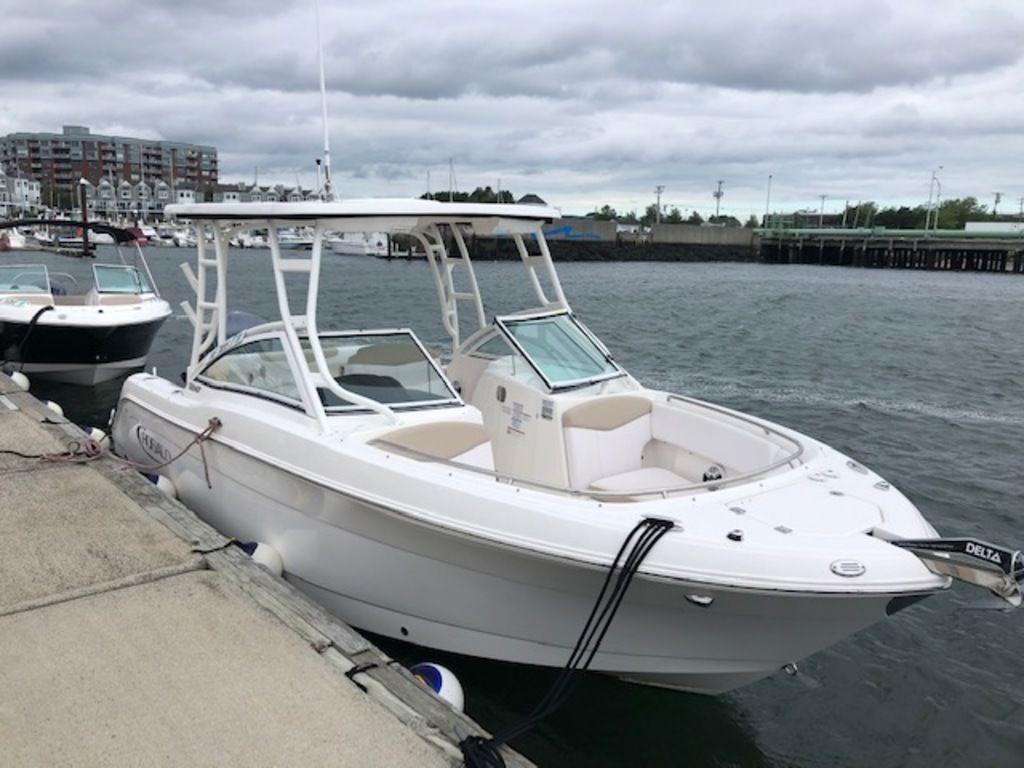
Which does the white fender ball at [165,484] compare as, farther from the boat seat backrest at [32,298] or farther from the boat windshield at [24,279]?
the boat windshield at [24,279]

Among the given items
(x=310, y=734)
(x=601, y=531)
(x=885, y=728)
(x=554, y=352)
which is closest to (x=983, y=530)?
(x=885, y=728)

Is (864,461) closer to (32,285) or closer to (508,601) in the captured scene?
(508,601)

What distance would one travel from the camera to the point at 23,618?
4062 mm

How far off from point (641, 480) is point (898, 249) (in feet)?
296

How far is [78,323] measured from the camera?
12.8m

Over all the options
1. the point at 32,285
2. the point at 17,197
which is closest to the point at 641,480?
the point at 32,285

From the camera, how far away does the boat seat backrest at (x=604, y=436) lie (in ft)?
19.3

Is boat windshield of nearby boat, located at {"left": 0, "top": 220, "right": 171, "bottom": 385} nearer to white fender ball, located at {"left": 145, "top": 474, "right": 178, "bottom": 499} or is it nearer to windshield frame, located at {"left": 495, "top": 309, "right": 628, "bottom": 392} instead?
white fender ball, located at {"left": 145, "top": 474, "right": 178, "bottom": 499}

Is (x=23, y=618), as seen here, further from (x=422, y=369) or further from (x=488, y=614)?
(x=422, y=369)

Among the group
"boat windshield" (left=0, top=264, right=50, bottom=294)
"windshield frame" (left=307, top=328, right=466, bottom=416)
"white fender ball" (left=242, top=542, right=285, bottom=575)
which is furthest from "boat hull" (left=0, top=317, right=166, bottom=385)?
"white fender ball" (left=242, top=542, right=285, bottom=575)

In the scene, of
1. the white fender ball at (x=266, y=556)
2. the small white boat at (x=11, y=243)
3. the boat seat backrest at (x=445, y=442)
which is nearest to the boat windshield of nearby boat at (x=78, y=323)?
the white fender ball at (x=266, y=556)

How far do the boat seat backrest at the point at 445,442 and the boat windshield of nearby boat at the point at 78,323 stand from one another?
9.23m

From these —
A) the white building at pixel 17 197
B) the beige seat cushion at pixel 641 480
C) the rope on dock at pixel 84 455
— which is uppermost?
the white building at pixel 17 197

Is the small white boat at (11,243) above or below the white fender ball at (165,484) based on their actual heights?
above
